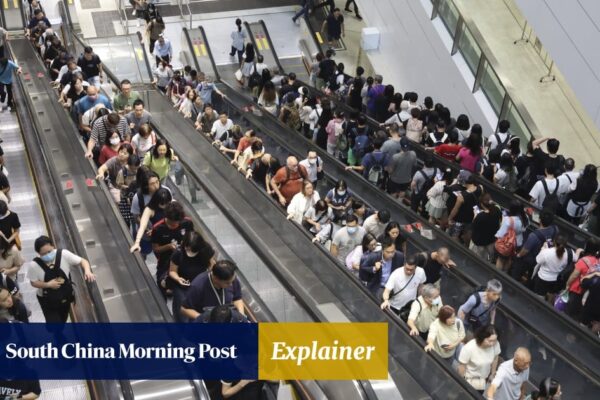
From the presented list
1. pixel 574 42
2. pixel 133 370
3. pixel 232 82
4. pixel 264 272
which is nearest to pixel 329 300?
pixel 264 272

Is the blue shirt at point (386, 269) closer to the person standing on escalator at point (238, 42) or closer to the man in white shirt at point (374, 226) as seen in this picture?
the man in white shirt at point (374, 226)

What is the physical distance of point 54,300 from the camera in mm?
6887

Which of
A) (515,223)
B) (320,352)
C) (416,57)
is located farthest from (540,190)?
(416,57)

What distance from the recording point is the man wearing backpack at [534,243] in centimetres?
895

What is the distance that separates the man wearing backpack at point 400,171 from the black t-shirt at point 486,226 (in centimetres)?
164

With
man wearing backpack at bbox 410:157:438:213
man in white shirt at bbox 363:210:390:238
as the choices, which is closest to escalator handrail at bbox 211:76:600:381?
man wearing backpack at bbox 410:157:438:213

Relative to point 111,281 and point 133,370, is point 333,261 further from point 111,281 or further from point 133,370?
point 133,370

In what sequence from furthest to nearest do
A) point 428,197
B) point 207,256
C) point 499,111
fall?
1. point 499,111
2. point 428,197
3. point 207,256

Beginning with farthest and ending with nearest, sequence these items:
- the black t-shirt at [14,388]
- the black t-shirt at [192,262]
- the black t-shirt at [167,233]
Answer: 1. the black t-shirt at [167,233]
2. the black t-shirt at [192,262]
3. the black t-shirt at [14,388]

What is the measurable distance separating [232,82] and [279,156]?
8.21 meters

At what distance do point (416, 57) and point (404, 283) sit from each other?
10295mm

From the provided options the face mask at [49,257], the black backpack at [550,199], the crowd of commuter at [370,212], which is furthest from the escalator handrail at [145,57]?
the face mask at [49,257]

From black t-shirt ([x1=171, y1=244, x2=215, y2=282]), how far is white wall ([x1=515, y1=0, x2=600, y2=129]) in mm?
7528

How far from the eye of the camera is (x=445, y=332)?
281 inches
